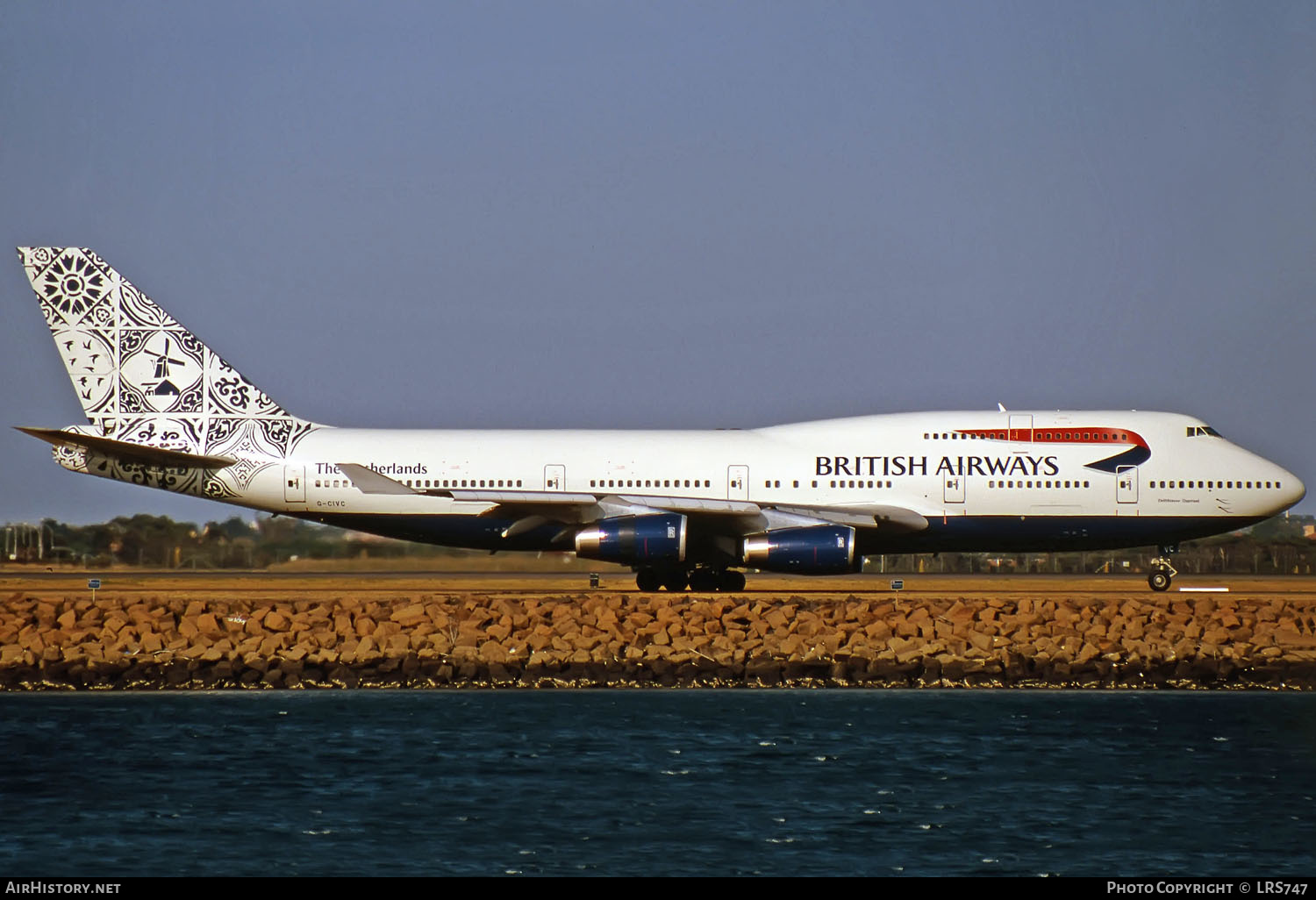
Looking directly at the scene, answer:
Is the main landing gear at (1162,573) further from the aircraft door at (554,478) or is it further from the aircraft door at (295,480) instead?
the aircraft door at (295,480)

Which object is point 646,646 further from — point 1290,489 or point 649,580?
point 1290,489

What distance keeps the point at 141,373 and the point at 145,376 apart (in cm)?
15

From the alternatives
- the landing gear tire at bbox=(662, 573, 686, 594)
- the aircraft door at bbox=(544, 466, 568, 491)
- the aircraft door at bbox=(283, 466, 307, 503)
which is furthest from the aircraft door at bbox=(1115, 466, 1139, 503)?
the aircraft door at bbox=(283, 466, 307, 503)

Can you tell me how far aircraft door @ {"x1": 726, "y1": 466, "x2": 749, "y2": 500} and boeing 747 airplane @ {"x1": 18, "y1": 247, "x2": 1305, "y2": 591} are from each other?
0.04 meters

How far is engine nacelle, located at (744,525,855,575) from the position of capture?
33750 mm

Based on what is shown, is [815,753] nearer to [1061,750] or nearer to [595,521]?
[1061,750]

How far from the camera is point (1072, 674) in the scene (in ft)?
92.5

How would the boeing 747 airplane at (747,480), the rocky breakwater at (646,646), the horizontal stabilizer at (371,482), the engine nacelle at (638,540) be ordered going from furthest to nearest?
1. the boeing 747 airplane at (747,480)
2. the horizontal stabilizer at (371,482)
3. the engine nacelle at (638,540)
4. the rocky breakwater at (646,646)

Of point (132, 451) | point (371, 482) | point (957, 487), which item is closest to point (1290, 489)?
point (957, 487)

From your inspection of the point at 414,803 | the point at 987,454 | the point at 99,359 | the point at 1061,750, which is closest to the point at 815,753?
the point at 1061,750

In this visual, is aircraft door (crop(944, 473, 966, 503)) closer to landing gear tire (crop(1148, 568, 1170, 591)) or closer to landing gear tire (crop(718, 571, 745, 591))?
landing gear tire (crop(718, 571, 745, 591))

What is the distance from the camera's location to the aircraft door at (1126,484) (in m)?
36.3

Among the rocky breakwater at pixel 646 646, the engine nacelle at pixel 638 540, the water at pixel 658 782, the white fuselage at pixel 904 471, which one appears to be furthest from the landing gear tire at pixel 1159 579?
the engine nacelle at pixel 638 540

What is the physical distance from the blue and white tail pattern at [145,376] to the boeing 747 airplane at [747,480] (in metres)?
0.14
